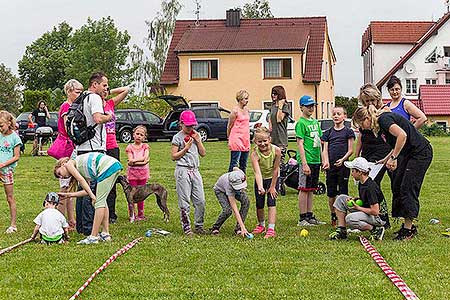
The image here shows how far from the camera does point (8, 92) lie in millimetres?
80250

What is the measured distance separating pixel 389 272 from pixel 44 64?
295 feet

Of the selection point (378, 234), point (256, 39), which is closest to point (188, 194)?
point (378, 234)

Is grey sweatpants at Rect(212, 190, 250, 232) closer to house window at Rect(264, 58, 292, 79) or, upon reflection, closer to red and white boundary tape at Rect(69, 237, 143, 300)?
red and white boundary tape at Rect(69, 237, 143, 300)

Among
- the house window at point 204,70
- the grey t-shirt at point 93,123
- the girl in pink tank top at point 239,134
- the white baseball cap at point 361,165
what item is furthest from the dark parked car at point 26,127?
Answer: the white baseball cap at point 361,165

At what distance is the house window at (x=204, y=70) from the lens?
1989 inches

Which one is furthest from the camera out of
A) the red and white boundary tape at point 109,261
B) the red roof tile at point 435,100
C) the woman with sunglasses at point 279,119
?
the red roof tile at point 435,100

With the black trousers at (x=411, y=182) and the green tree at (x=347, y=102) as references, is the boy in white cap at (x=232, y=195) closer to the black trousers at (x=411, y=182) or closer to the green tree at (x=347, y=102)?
the black trousers at (x=411, y=182)

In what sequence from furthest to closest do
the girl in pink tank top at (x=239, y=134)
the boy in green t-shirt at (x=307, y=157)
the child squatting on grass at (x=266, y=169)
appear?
the girl in pink tank top at (x=239, y=134) < the boy in green t-shirt at (x=307, y=157) < the child squatting on grass at (x=266, y=169)

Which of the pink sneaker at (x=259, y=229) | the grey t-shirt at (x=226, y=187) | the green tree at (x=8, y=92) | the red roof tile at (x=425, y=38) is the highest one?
the red roof tile at (x=425, y=38)

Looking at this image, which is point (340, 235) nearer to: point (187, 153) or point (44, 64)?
point (187, 153)

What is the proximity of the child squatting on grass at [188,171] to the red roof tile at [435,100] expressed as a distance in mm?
45730

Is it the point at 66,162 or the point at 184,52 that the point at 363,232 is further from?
the point at 184,52

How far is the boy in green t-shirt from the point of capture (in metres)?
11.3

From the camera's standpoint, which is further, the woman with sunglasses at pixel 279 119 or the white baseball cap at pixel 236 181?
the woman with sunglasses at pixel 279 119
